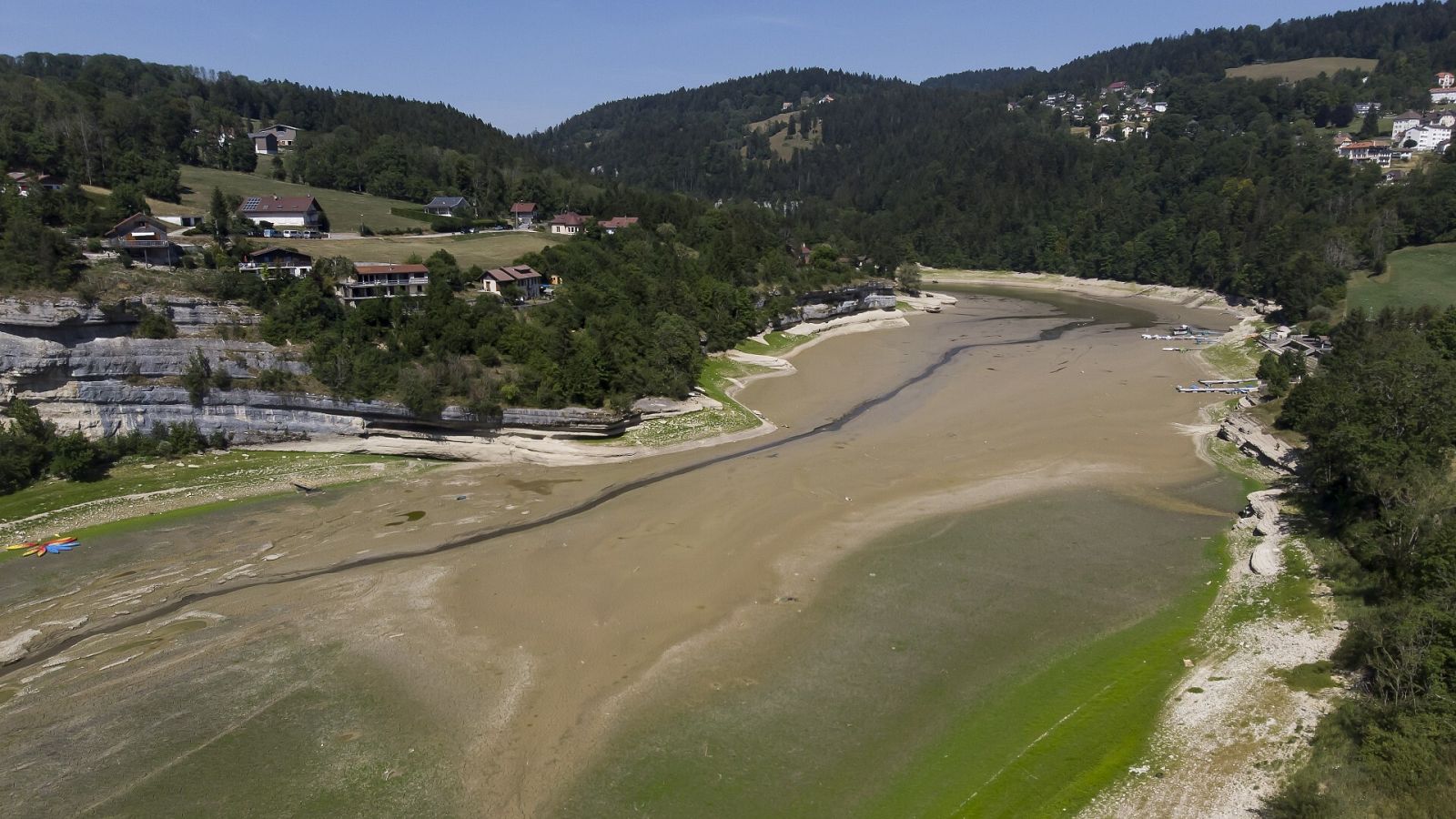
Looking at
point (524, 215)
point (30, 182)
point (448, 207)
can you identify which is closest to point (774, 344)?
point (524, 215)

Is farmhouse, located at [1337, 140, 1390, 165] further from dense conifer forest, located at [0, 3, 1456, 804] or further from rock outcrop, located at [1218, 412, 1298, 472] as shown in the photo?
rock outcrop, located at [1218, 412, 1298, 472]

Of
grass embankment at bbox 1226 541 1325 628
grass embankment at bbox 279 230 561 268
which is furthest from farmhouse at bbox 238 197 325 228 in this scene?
grass embankment at bbox 1226 541 1325 628

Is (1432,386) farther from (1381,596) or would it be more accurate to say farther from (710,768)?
(710,768)

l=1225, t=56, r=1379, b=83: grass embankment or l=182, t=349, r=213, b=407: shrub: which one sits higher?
l=1225, t=56, r=1379, b=83: grass embankment

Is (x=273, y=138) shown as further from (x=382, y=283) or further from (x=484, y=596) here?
(x=484, y=596)

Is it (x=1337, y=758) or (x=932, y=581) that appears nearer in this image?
(x=1337, y=758)

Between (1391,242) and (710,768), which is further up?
(1391,242)

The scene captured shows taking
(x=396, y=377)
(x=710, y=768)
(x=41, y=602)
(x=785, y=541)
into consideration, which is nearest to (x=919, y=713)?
(x=710, y=768)
